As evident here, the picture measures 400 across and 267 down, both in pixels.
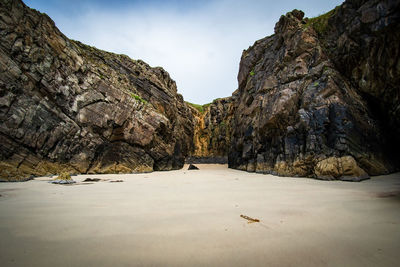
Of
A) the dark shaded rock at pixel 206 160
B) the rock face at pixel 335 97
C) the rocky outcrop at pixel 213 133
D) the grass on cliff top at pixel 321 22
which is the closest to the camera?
the rock face at pixel 335 97

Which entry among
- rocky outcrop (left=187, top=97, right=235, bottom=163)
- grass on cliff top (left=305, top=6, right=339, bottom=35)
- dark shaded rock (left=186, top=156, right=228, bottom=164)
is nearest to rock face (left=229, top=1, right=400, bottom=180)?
grass on cliff top (left=305, top=6, right=339, bottom=35)

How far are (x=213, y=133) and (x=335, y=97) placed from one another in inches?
986

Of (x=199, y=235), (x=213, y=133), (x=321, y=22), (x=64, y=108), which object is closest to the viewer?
(x=199, y=235)

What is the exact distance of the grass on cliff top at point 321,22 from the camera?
930 cm

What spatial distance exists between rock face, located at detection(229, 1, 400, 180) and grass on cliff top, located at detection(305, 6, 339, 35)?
0.19 ft

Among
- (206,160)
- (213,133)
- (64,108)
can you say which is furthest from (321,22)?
(213,133)

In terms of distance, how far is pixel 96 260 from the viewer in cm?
114

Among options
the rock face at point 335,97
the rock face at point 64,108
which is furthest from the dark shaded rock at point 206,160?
the rock face at point 335,97

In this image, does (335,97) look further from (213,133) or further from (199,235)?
(213,133)

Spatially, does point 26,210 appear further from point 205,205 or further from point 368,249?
point 368,249

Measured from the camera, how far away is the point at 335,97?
7.09 meters

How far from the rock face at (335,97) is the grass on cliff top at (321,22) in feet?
0.19

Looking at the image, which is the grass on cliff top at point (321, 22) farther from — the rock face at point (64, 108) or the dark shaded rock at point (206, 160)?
the dark shaded rock at point (206, 160)

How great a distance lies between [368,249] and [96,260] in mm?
1935
